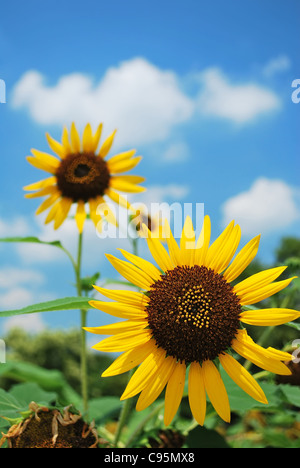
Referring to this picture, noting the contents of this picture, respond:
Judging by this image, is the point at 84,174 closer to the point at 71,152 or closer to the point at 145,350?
the point at 71,152

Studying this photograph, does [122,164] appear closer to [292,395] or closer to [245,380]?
[292,395]

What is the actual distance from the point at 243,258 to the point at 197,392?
348 mm

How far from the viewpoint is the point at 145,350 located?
3.81 ft

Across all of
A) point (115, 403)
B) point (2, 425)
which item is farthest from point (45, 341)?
point (2, 425)

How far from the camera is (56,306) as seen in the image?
1106mm

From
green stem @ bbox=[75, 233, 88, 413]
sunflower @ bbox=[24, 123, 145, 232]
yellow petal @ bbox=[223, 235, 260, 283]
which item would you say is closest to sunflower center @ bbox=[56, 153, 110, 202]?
sunflower @ bbox=[24, 123, 145, 232]

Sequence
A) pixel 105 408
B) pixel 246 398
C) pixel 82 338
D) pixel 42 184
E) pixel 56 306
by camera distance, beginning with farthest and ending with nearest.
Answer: pixel 42 184
pixel 105 408
pixel 82 338
pixel 246 398
pixel 56 306

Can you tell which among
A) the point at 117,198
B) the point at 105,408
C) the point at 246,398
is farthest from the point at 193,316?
the point at 117,198

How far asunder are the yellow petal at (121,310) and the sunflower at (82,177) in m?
1.08

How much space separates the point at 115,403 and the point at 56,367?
12.4ft

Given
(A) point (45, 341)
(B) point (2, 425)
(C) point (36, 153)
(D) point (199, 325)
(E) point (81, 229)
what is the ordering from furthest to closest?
(A) point (45, 341), (C) point (36, 153), (E) point (81, 229), (B) point (2, 425), (D) point (199, 325)

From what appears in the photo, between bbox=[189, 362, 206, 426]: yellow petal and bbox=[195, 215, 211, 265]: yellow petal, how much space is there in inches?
10.3

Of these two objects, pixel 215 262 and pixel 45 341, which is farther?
pixel 45 341

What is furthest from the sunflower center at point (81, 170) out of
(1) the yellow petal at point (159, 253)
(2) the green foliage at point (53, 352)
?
(2) the green foliage at point (53, 352)
